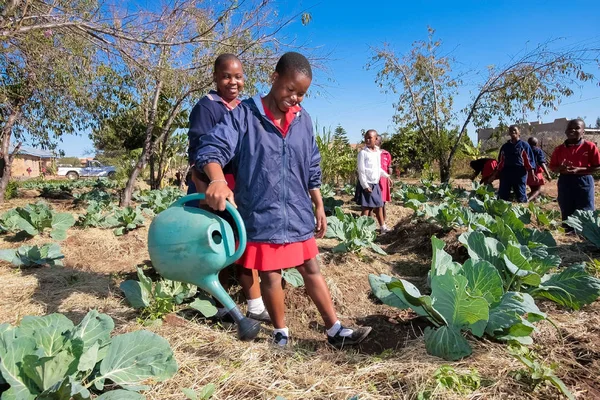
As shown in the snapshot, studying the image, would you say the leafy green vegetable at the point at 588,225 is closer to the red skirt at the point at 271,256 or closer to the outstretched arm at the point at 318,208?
the outstretched arm at the point at 318,208

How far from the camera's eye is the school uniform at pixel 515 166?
6547 millimetres

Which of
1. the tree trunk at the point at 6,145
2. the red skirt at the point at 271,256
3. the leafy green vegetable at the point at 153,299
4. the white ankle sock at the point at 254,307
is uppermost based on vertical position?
the tree trunk at the point at 6,145

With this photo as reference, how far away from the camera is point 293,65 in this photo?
6.18ft

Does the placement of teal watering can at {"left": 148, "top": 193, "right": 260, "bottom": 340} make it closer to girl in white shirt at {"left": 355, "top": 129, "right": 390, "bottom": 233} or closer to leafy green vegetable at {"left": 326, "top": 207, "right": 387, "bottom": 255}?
leafy green vegetable at {"left": 326, "top": 207, "right": 387, "bottom": 255}

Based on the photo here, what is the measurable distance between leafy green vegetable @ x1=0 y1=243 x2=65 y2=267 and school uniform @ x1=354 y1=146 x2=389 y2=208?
3536 millimetres

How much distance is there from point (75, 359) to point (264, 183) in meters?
1.03

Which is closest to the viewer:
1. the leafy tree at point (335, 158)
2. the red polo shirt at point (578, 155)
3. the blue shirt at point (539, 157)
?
the red polo shirt at point (578, 155)

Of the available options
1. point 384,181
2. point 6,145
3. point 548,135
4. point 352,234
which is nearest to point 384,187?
point 384,181

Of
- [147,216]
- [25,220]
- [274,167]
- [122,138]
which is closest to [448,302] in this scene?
[274,167]

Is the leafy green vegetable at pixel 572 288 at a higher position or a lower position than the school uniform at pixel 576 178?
lower

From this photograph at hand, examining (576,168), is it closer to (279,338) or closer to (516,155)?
(516,155)

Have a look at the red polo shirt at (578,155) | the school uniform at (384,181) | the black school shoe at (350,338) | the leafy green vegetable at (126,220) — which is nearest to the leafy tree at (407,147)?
the school uniform at (384,181)

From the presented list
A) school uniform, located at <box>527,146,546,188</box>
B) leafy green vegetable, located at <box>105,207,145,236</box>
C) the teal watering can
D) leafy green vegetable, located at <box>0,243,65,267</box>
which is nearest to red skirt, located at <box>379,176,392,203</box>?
school uniform, located at <box>527,146,546,188</box>

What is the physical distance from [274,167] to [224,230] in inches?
15.3
